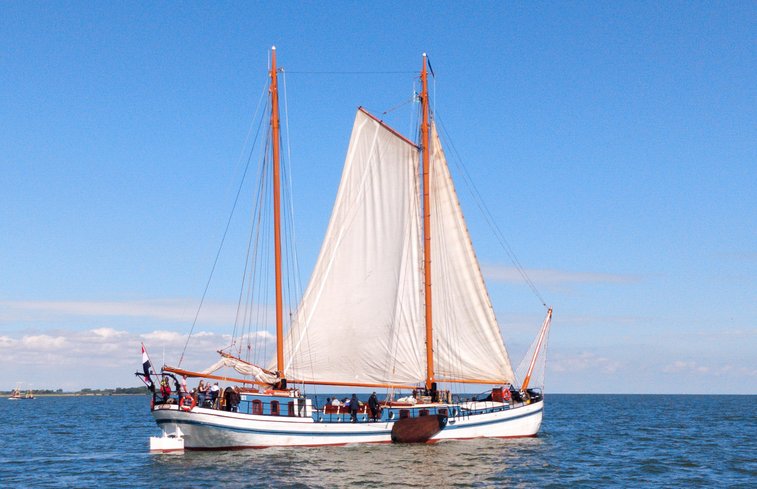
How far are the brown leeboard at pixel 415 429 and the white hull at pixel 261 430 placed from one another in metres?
0.52

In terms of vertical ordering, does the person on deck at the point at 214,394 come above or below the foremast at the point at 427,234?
below

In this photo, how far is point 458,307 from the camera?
2140 inches

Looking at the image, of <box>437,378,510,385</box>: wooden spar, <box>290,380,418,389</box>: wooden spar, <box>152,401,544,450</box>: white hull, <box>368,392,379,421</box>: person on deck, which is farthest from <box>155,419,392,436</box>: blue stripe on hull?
<box>437,378,510,385</box>: wooden spar

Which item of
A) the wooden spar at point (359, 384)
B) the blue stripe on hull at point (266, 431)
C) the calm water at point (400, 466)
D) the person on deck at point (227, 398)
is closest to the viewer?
the calm water at point (400, 466)

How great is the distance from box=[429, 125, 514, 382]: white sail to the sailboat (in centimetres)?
Answer: 7

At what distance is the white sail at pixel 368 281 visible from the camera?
52.2 m

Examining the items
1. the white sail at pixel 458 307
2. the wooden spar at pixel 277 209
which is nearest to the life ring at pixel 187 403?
the wooden spar at pixel 277 209

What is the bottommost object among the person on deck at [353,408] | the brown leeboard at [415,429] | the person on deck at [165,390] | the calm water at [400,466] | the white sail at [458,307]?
the calm water at [400,466]

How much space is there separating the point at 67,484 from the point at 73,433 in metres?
39.0

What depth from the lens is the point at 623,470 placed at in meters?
44.4

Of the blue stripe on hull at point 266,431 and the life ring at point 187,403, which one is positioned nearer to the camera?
the life ring at point 187,403

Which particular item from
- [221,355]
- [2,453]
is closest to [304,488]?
[221,355]

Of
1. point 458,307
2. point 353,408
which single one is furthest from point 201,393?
point 458,307

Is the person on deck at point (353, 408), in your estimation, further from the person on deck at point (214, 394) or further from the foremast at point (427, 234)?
the person on deck at point (214, 394)
